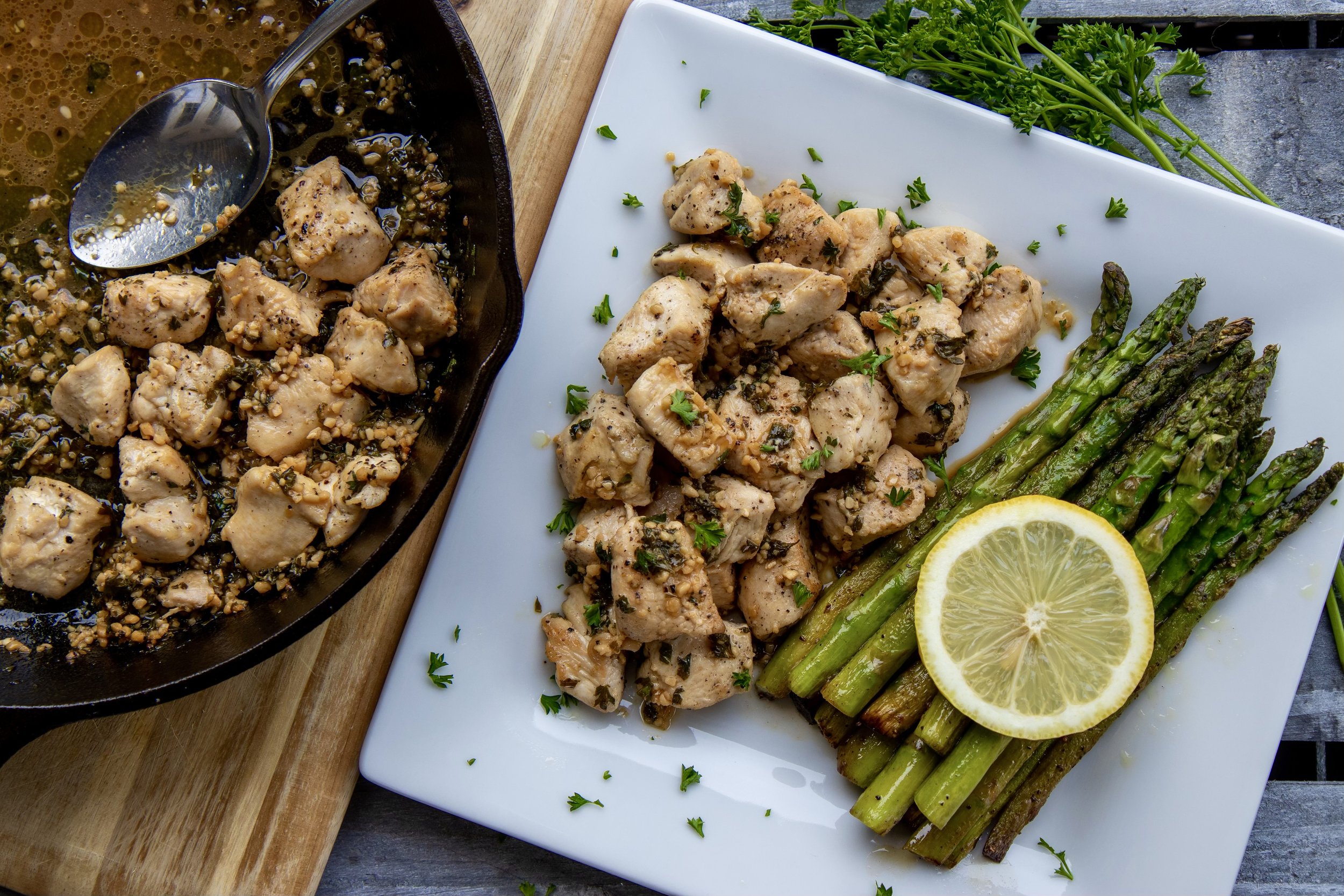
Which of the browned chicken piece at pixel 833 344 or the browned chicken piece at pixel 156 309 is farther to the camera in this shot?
the browned chicken piece at pixel 833 344

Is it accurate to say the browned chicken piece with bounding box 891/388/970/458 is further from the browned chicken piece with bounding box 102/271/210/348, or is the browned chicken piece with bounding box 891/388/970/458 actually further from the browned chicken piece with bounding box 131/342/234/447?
the browned chicken piece with bounding box 102/271/210/348

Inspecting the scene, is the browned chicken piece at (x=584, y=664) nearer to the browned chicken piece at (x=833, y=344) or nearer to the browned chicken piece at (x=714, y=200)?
the browned chicken piece at (x=833, y=344)

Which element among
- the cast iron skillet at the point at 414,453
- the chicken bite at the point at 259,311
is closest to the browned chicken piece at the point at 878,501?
the cast iron skillet at the point at 414,453

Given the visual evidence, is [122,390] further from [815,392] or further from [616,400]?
[815,392]

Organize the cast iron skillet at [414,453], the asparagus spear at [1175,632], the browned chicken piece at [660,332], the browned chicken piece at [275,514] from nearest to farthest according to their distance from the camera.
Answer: the cast iron skillet at [414,453] → the browned chicken piece at [275,514] → the browned chicken piece at [660,332] → the asparagus spear at [1175,632]

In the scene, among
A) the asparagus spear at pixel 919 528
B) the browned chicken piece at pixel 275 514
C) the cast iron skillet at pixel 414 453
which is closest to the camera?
the cast iron skillet at pixel 414 453

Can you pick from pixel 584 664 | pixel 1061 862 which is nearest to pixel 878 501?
pixel 584 664
